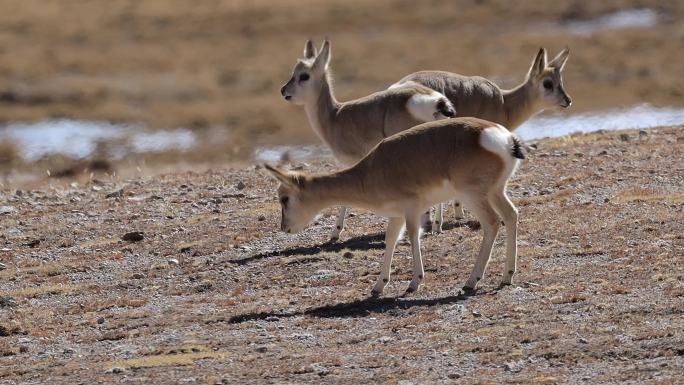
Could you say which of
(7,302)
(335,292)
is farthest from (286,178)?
(7,302)

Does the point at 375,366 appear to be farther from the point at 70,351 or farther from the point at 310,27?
the point at 310,27

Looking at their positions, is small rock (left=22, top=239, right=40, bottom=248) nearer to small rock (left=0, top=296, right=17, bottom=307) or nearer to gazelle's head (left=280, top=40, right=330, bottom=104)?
small rock (left=0, top=296, right=17, bottom=307)

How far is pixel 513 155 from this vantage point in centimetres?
1288

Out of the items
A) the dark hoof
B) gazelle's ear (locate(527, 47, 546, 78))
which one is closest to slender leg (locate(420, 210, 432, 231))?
the dark hoof

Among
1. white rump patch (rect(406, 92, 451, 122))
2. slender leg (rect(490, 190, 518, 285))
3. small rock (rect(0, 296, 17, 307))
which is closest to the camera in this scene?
slender leg (rect(490, 190, 518, 285))

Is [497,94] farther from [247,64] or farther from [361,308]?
[247,64]

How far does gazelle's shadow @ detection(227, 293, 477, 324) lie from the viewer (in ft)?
42.0

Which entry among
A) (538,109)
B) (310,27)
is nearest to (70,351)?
(538,109)

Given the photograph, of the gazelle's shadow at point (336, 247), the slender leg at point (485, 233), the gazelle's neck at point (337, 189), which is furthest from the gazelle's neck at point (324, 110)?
the slender leg at point (485, 233)

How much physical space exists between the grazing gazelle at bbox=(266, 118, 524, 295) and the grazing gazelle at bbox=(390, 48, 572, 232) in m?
2.70

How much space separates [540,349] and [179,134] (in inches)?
1198

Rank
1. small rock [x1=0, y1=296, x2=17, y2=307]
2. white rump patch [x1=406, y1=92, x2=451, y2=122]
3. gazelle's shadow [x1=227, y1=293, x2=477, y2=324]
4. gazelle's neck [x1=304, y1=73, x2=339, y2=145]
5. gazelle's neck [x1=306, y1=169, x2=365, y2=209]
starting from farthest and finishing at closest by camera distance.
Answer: gazelle's neck [x1=304, y1=73, x2=339, y2=145] < white rump patch [x1=406, y1=92, x2=451, y2=122] < small rock [x1=0, y1=296, x2=17, y2=307] < gazelle's neck [x1=306, y1=169, x2=365, y2=209] < gazelle's shadow [x1=227, y1=293, x2=477, y2=324]

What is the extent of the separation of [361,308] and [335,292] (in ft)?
3.23

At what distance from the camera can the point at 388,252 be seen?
13625 millimetres
